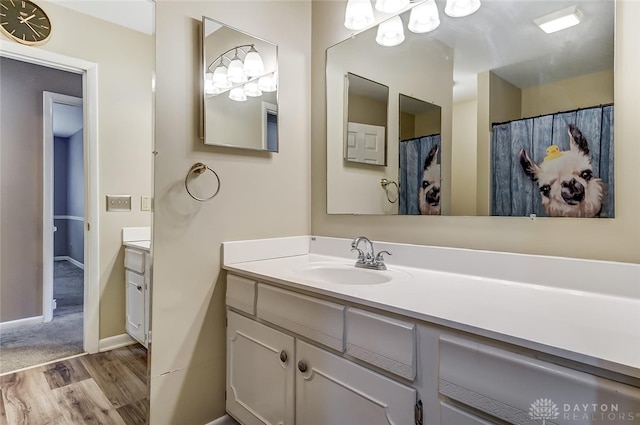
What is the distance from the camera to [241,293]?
1396mm

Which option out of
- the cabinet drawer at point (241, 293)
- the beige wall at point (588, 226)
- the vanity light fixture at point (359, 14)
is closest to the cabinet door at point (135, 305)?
the cabinet drawer at point (241, 293)

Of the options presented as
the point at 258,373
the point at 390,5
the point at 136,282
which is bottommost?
the point at 258,373

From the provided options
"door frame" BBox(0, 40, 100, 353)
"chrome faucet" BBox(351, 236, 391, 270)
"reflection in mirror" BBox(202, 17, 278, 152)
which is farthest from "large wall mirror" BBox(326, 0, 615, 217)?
"door frame" BBox(0, 40, 100, 353)

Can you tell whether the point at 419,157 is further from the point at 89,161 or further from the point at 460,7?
the point at 89,161

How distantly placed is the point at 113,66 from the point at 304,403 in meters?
1.99

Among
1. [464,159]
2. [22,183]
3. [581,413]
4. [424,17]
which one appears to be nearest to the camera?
[581,413]

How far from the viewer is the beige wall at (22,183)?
246 centimetres

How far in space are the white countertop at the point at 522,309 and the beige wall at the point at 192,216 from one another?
336 millimetres

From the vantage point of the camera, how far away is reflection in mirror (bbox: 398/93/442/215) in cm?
140

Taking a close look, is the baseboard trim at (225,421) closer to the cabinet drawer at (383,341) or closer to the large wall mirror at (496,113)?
the cabinet drawer at (383,341)

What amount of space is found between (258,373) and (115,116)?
1566 mm

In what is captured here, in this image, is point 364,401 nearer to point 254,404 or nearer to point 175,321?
point 254,404

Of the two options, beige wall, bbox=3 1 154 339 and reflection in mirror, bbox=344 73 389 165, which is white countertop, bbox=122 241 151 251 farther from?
reflection in mirror, bbox=344 73 389 165

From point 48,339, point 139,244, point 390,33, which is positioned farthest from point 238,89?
point 48,339
